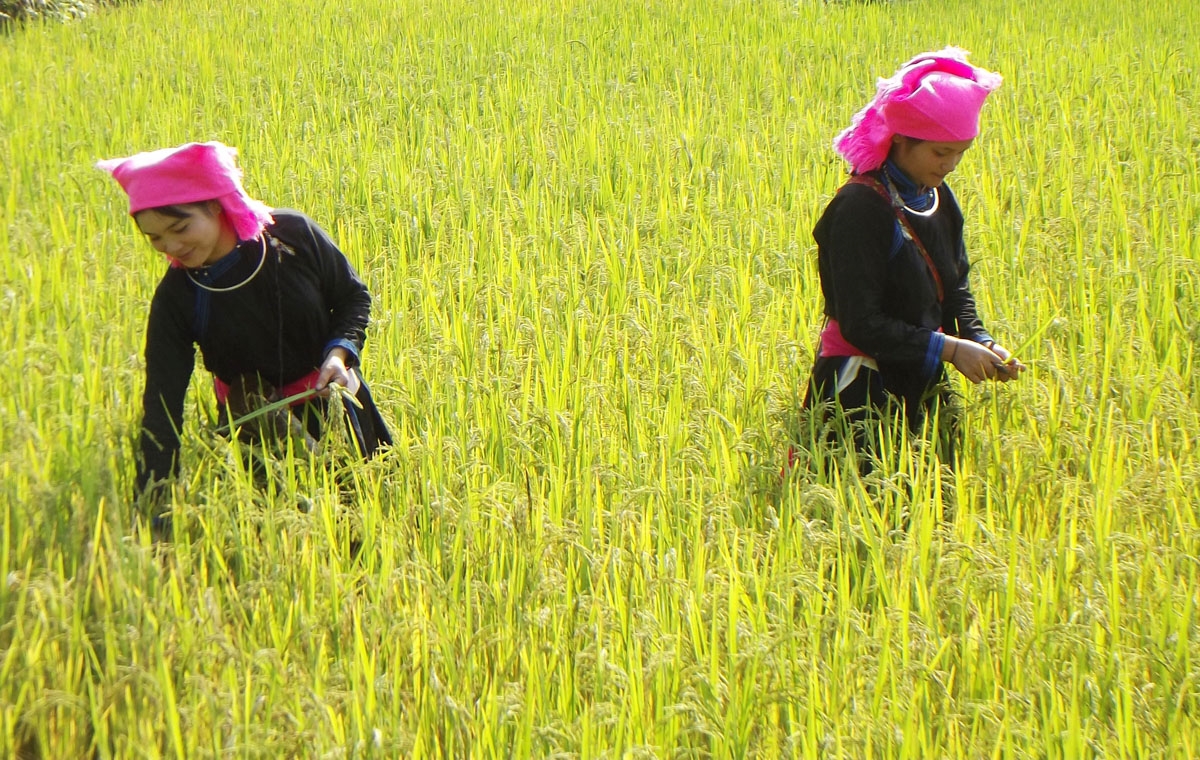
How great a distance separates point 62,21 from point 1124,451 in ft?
28.8

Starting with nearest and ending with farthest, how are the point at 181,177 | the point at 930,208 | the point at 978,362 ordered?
the point at 181,177, the point at 978,362, the point at 930,208

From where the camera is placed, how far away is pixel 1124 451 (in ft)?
9.35

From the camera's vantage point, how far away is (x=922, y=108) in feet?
8.71

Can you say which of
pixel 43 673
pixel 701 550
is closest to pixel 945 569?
pixel 701 550

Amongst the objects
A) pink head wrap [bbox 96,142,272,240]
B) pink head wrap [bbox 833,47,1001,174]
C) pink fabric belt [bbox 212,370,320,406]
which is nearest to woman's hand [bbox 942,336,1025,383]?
pink head wrap [bbox 833,47,1001,174]

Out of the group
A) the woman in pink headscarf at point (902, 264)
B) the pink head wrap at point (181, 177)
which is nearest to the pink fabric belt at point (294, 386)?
the pink head wrap at point (181, 177)

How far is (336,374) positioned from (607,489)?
645 millimetres

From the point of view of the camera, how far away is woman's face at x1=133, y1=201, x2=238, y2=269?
243cm

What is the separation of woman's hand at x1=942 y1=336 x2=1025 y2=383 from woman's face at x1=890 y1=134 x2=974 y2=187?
0.37 m

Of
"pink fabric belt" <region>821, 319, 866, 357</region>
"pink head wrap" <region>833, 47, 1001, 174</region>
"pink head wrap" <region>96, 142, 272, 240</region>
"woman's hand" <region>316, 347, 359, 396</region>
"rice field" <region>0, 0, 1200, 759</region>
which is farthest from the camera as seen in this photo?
"pink fabric belt" <region>821, 319, 866, 357</region>

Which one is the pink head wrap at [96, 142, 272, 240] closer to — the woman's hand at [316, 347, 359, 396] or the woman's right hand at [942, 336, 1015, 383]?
the woman's hand at [316, 347, 359, 396]

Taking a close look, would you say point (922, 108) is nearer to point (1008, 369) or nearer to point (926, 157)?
point (926, 157)

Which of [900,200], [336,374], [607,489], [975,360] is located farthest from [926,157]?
[336,374]

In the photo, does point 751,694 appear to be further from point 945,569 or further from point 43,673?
point 43,673
